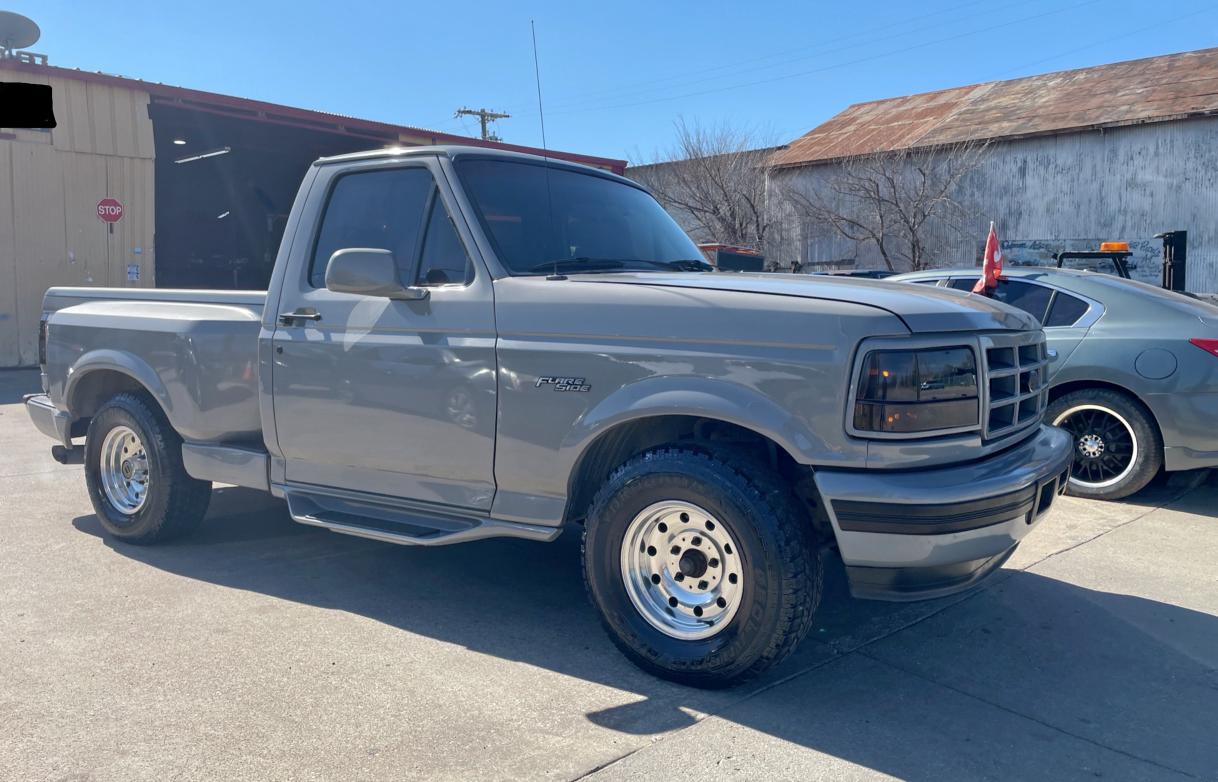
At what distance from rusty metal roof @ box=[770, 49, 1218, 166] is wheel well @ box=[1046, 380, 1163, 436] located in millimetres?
17244

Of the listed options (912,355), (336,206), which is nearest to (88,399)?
(336,206)

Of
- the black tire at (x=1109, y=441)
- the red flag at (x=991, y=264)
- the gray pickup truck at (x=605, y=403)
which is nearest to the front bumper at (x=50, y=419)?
the gray pickup truck at (x=605, y=403)

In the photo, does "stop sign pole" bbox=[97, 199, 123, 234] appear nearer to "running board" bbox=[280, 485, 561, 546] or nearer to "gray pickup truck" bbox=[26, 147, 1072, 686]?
"gray pickup truck" bbox=[26, 147, 1072, 686]

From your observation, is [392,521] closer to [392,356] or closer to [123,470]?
[392,356]

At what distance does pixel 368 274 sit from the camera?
4.14 meters

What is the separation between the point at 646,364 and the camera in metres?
3.67

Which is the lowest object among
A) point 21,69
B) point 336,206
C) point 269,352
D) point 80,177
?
point 269,352

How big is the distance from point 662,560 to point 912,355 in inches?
47.3

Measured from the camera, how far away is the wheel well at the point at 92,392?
19.1 feet

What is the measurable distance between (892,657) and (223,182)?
12.4 meters

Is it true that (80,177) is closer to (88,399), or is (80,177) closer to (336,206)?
(88,399)

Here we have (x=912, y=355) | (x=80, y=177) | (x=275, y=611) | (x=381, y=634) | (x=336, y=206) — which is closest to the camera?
(x=912, y=355)

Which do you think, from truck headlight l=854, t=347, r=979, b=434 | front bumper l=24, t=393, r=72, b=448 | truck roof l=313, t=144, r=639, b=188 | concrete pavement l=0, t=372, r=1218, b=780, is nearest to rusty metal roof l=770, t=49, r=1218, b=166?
concrete pavement l=0, t=372, r=1218, b=780

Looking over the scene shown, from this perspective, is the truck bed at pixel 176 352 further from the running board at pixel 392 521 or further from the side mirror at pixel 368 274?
the side mirror at pixel 368 274
